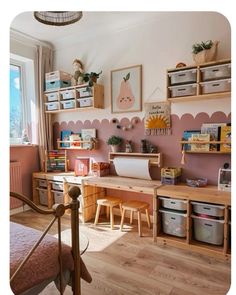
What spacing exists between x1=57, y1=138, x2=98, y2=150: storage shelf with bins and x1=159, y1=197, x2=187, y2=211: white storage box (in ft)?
4.28

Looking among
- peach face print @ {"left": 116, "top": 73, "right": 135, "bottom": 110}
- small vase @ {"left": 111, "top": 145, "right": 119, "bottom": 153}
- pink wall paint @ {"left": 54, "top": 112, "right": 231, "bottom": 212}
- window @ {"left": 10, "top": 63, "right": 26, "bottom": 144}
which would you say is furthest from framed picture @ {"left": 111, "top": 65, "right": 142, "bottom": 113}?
window @ {"left": 10, "top": 63, "right": 26, "bottom": 144}

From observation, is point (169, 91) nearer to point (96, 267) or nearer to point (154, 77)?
point (154, 77)

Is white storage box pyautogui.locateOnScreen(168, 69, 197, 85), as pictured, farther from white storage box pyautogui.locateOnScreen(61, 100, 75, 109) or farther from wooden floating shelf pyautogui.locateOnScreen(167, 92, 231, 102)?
white storage box pyautogui.locateOnScreen(61, 100, 75, 109)

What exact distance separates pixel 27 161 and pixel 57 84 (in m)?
1.25

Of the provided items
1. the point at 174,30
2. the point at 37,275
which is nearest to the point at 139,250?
the point at 37,275

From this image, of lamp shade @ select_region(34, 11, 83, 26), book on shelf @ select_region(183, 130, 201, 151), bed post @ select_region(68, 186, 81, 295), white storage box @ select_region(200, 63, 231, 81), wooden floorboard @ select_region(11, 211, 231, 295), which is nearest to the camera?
bed post @ select_region(68, 186, 81, 295)

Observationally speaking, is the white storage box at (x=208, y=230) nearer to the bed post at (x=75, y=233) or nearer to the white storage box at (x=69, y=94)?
the bed post at (x=75, y=233)

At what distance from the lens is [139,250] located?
2.21 meters

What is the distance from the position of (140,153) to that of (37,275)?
1.93 m

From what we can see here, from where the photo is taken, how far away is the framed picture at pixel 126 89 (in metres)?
2.86

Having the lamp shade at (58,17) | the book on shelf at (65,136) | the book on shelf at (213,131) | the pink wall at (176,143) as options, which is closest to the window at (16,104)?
the book on shelf at (65,136)

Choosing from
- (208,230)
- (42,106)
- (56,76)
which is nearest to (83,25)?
(56,76)

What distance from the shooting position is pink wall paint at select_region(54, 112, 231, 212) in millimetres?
2447

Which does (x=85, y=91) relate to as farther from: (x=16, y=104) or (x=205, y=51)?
(x=205, y=51)
